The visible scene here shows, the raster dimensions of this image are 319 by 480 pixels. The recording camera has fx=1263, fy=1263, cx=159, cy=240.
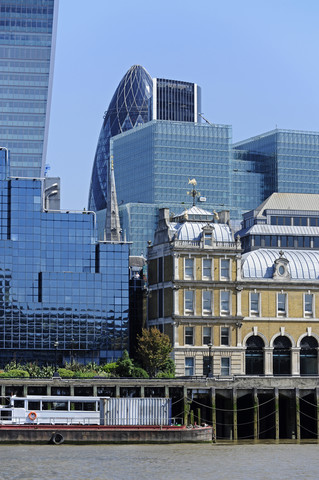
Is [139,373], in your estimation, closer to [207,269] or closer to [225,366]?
[225,366]

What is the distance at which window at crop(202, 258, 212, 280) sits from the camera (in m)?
150

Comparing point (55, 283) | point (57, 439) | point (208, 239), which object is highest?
point (208, 239)

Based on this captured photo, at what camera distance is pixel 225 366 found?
14912 centimetres

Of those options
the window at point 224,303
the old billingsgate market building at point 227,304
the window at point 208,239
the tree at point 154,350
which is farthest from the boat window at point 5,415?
the window at point 208,239

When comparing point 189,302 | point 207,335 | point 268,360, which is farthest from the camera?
point 268,360

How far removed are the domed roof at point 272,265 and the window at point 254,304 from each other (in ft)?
8.93

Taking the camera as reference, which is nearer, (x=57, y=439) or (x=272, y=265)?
(x=57, y=439)

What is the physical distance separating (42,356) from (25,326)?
428 centimetres

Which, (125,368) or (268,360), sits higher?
(268,360)

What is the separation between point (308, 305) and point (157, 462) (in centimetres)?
5975

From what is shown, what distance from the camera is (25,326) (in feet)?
511

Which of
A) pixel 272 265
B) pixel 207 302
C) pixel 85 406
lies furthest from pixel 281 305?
pixel 85 406

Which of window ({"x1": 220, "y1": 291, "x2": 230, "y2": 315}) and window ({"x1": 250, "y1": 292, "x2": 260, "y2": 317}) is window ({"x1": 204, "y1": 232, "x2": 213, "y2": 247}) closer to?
window ({"x1": 220, "y1": 291, "x2": 230, "y2": 315})

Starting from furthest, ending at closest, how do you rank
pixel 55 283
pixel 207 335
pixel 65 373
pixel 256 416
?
pixel 55 283
pixel 207 335
pixel 65 373
pixel 256 416
